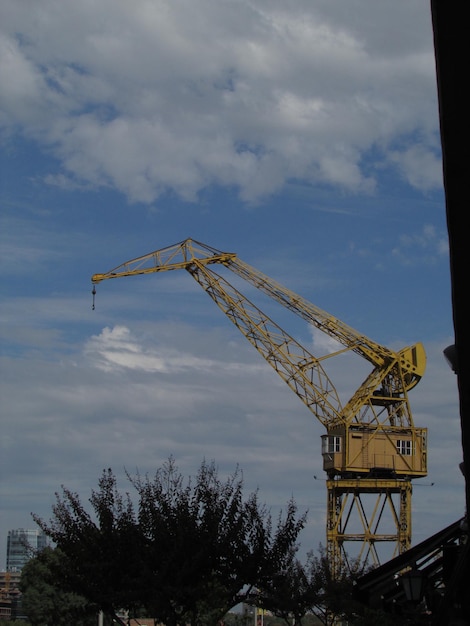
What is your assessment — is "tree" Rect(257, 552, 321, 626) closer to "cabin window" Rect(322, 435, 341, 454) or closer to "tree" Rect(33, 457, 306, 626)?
"tree" Rect(33, 457, 306, 626)

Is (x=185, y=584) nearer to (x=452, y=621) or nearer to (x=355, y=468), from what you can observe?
(x=452, y=621)

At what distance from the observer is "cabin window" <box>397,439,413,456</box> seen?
198ft

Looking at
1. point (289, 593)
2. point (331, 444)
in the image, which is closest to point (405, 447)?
point (331, 444)

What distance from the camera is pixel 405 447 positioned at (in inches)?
2387

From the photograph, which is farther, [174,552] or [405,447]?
[405,447]

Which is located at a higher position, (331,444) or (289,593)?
(331,444)

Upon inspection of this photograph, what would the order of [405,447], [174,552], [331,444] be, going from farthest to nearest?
[405,447], [331,444], [174,552]

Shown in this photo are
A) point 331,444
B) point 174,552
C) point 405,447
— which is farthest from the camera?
point 405,447

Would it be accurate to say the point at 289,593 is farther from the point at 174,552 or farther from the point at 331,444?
the point at 331,444

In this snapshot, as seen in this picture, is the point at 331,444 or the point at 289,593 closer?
the point at 289,593

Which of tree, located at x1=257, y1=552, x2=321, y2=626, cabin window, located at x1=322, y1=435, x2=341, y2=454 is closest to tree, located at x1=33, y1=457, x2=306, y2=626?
tree, located at x1=257, y1=552, x2=321, y2=626

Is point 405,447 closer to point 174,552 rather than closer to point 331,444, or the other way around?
point 331,444

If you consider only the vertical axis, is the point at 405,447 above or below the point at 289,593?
above

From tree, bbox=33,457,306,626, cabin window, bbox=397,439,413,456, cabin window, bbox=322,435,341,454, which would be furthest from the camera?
cabin window, bbox=397,439,413,456
